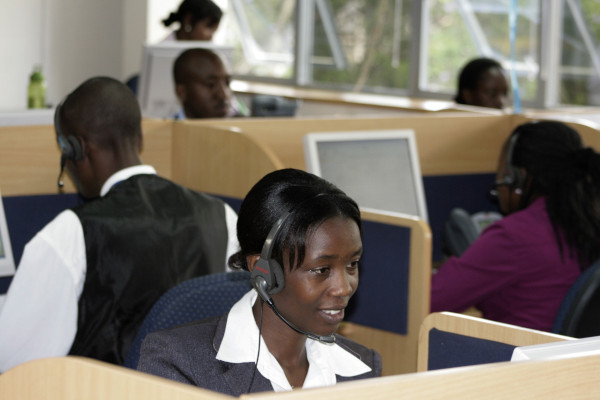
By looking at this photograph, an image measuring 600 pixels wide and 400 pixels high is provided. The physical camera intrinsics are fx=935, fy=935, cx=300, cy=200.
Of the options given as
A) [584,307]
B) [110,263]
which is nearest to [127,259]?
[110,263]

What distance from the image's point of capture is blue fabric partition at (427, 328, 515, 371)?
1.23m

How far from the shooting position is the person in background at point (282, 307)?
125 centimetres

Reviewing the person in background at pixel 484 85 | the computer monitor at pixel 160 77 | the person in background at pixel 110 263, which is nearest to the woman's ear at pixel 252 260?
Answer: the person in background at pixel 110 263

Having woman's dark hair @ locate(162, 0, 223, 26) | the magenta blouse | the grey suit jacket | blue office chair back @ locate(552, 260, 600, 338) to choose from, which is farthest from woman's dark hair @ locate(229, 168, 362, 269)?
woman's dark hair @ locate(162, 0, 223, 26)

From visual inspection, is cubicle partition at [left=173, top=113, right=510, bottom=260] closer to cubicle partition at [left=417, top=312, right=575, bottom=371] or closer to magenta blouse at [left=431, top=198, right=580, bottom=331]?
magenta blouse at [left=431, top=198, right=580, bottom=331]

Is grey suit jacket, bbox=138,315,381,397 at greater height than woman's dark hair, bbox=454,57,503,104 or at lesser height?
lesser

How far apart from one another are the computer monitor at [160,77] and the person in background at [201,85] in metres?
0.30

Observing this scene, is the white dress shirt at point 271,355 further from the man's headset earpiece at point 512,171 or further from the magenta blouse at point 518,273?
the man's headset earpiece at point 512,171

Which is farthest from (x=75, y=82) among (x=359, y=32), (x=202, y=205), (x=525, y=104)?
(x=202, y=205)

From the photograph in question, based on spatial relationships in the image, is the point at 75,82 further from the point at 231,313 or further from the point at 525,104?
the point at 231,313

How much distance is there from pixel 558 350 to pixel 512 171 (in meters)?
1.62

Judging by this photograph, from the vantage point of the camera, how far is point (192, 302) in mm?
1554

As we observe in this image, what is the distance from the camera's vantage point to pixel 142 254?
70.9 inches

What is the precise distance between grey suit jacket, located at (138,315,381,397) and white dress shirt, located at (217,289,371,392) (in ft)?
0.03
